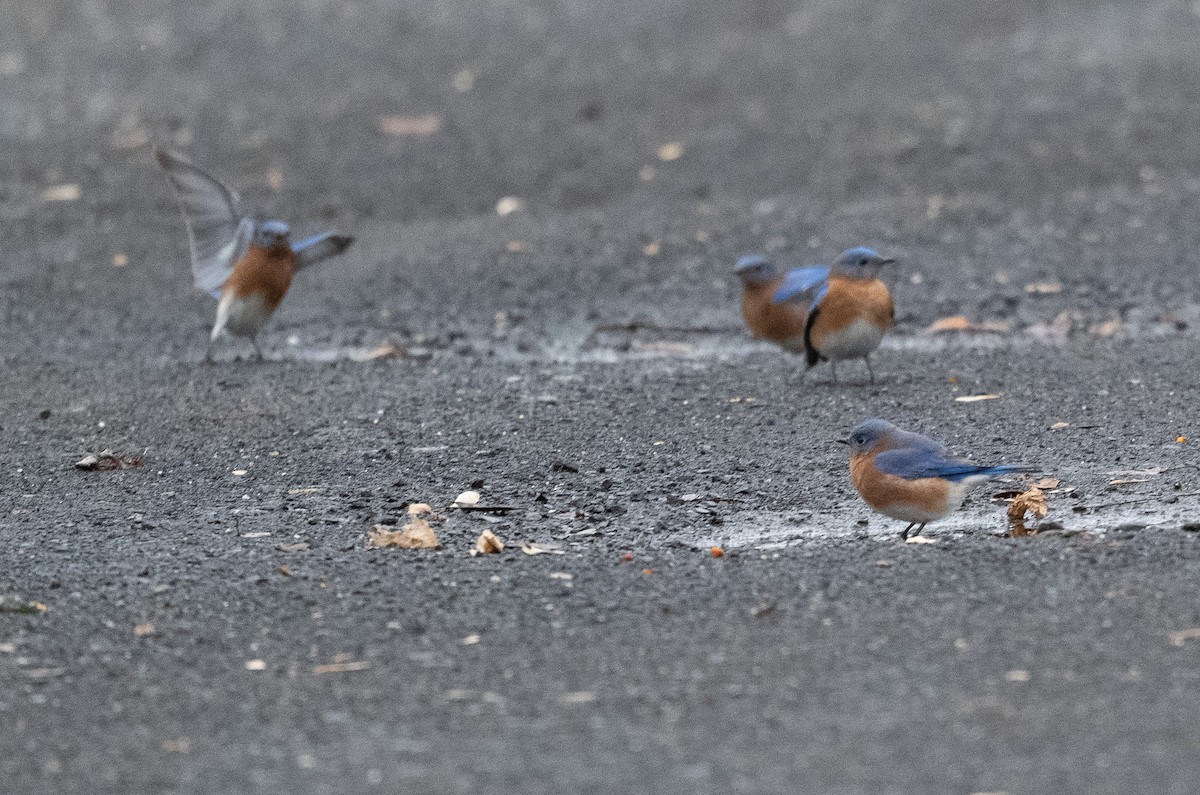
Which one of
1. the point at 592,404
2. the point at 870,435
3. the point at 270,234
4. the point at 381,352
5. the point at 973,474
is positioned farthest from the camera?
the point at 270,234

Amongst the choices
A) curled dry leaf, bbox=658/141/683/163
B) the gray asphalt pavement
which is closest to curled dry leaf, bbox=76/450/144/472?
the gray asphalt pavement

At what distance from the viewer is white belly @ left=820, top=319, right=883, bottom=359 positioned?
26.1 ft

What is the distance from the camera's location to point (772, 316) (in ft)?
28.1

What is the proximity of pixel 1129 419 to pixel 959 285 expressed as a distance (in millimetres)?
3023

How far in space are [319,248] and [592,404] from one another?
8.83ft

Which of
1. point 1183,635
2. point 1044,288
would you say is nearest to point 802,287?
point 1044,288

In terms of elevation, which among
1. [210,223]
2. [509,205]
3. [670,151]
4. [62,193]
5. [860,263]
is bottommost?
[62,193]

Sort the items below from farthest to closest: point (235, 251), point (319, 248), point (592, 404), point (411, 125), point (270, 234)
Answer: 1. point (411, 125)
2. point (319, 248)
3. point (235, 251)
4. point (270, 234)
5. point (592, 404)

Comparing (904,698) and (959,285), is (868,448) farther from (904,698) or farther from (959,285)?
(959,285)

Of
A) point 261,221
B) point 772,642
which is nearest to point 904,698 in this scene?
point 772,642

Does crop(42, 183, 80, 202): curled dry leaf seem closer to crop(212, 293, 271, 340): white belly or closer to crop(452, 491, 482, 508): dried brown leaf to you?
crop(212, 293, 271, 340): white belly

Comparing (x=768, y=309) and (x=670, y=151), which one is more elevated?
(x=768, y=309)

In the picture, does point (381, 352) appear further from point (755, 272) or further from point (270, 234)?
point (755, 272)

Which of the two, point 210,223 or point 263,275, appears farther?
point 210,223
